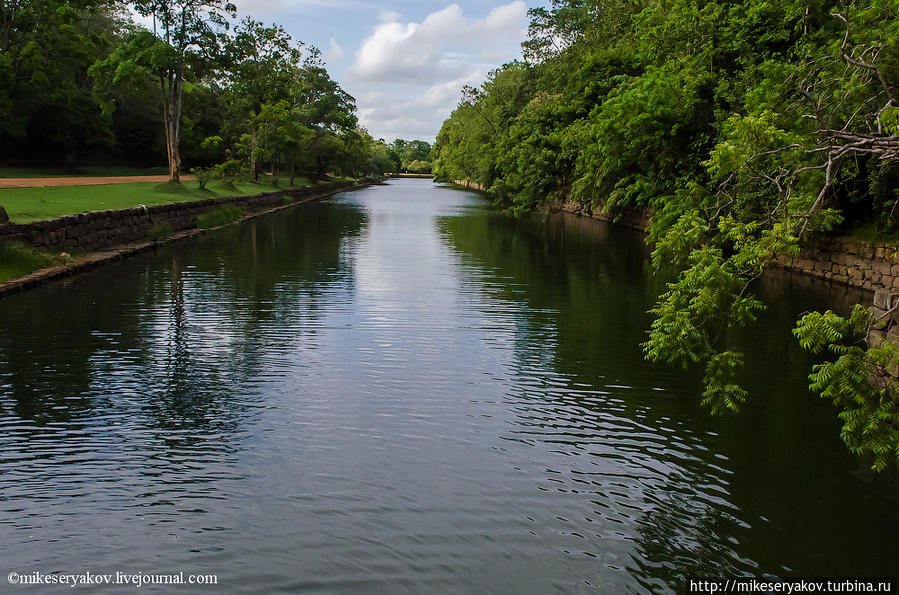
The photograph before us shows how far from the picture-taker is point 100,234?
21.1 metres

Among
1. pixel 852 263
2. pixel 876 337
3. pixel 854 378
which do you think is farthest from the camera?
pixel 852 263

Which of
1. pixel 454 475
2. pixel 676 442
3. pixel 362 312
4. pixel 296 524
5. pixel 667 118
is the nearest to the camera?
pixel 296 524

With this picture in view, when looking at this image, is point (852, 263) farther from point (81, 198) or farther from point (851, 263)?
point (81, 198)

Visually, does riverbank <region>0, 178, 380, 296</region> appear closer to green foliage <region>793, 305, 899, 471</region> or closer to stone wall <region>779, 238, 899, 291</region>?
green foliage <region>793, 305, 899, 471</region>

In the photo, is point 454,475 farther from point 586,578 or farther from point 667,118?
point 667,118

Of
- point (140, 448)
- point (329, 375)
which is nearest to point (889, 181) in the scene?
point (329, 375)

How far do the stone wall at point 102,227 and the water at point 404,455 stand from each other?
3.47 meters

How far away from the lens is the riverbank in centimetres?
1628

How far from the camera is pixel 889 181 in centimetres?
1664

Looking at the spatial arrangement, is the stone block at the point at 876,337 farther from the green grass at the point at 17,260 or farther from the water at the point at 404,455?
the green grass at the point at 17,260

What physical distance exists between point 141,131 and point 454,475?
6281cm

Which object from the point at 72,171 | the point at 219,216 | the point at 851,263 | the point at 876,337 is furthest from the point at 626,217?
the point at 72,171

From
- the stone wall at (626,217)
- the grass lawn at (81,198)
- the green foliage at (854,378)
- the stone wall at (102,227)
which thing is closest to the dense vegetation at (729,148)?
the green foliage at (854,378)

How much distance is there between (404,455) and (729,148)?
401cm
